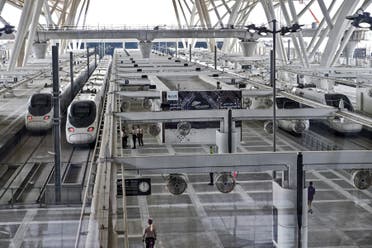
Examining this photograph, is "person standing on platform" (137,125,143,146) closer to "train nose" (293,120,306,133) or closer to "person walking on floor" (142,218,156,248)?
"person walking on floor" (142,218,156,248)

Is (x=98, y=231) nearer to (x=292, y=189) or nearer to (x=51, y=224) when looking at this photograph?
(x=292, y=189)

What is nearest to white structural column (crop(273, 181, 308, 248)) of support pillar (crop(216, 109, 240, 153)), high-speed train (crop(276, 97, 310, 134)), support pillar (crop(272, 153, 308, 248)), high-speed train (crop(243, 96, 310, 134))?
support pillar (crop(272, 153, 308, 248))

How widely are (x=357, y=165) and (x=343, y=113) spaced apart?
355 inches

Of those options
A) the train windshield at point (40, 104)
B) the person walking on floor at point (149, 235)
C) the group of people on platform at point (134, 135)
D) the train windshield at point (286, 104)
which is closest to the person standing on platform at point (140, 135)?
the group of people on platform at point (134, 135)

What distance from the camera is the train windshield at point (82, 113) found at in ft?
110

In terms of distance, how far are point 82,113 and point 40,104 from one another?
5.06 meters

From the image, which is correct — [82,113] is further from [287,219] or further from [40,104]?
[287,219]

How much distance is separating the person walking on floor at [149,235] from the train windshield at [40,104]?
24.9m

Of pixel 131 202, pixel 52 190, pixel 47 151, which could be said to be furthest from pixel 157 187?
pixel 47 151

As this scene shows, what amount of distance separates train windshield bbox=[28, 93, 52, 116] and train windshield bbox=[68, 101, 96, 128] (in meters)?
4.09

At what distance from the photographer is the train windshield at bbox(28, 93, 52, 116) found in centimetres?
3750

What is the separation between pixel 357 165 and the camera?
12953 mm

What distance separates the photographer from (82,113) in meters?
33.8

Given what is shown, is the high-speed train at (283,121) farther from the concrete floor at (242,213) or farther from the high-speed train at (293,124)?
the concrete floor at (242,213)
